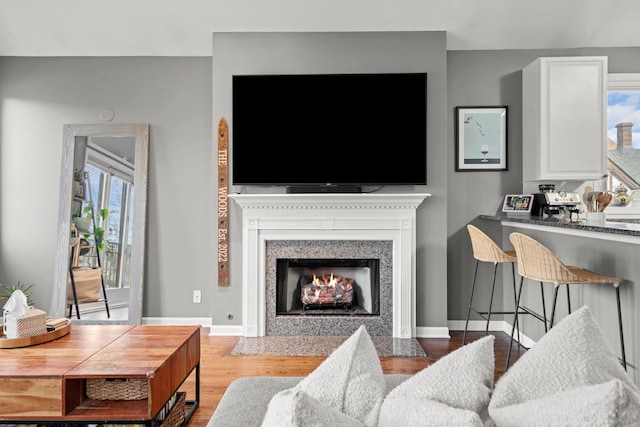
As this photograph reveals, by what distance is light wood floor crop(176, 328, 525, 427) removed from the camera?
2.68 m

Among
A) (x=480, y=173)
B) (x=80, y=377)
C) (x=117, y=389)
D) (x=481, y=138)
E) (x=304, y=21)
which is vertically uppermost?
(x=304, y=21)

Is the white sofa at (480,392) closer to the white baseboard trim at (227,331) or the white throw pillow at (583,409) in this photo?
the white throw pillow at (583,409)

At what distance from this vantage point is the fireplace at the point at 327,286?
12.1 feet

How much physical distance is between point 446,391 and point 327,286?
301 cm

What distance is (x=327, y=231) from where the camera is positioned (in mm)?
3607

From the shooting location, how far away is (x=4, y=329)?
2086 millimetres

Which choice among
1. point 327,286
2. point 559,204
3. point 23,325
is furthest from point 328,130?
point 23,325

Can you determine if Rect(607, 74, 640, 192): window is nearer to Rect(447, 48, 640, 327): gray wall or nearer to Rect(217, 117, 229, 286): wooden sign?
Rect(447, 48, 640, 327): gray wall

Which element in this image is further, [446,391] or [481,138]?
[481,138]

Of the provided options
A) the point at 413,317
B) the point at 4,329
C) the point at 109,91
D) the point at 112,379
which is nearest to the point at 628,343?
the point at 413,317

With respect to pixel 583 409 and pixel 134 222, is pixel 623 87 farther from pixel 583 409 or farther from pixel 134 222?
pixel 134 222

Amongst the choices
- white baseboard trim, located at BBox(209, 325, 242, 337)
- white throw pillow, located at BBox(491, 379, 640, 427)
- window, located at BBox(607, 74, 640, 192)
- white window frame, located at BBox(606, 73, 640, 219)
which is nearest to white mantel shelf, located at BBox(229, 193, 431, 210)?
white baseboard trim, located at BBox(209, 325, 242, 337)

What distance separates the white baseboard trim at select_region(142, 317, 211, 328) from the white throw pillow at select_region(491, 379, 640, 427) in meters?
3.59

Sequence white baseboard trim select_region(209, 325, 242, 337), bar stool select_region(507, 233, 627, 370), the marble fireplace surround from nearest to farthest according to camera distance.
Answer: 1. bar stool select_region(507, 233, 627, 370)
2. the marble fireplace surround
3. white baseboard trim select_region(209, 325, 242, 337)
